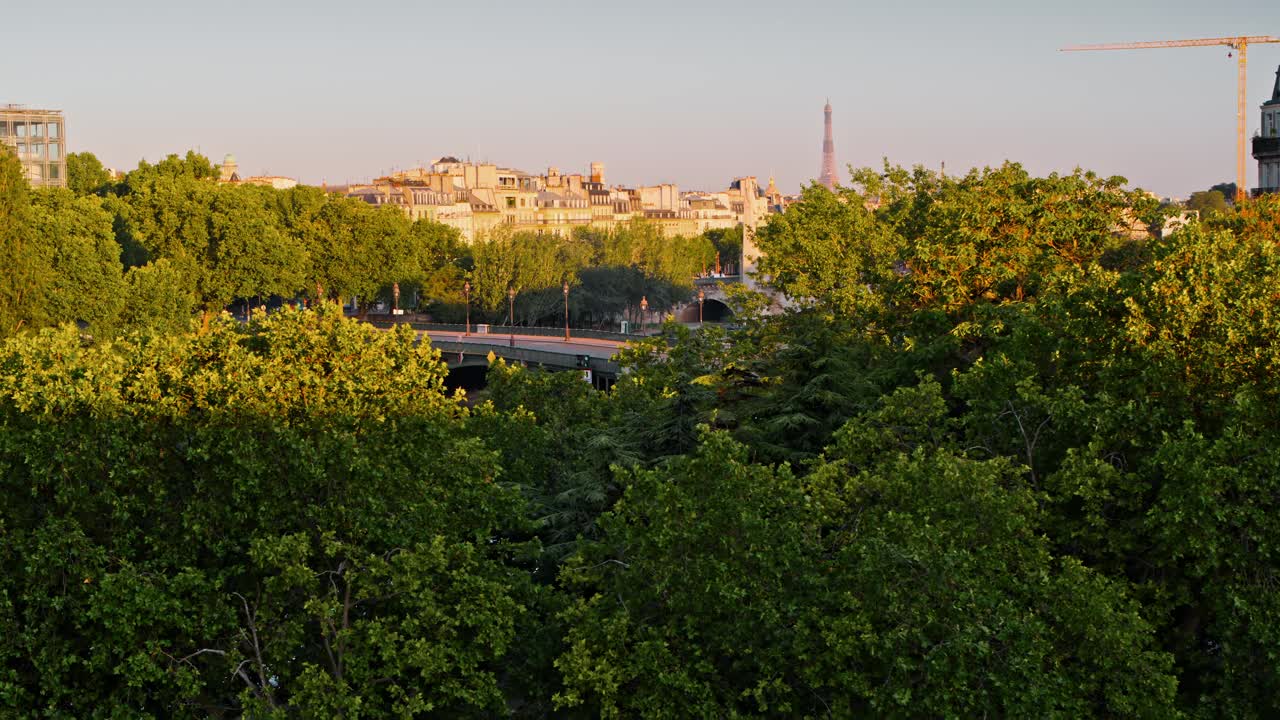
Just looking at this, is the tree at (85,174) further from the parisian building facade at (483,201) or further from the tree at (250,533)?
the tree at (250,533)

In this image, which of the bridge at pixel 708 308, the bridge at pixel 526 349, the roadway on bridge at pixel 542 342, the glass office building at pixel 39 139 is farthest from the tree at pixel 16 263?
the bridge at pixel 708 308

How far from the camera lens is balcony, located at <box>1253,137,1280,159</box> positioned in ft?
218

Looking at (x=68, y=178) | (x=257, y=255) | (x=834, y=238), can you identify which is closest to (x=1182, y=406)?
(x=834, y=238)

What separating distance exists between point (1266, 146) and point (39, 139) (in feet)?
266

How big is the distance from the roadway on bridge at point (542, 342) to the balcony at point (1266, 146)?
33.9 meters

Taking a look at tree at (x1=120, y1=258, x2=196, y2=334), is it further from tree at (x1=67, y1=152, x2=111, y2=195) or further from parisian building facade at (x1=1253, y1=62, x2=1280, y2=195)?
tree at (x1=67, y1=152, x2=111, y2=195)

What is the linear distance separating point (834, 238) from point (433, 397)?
41.3 meters

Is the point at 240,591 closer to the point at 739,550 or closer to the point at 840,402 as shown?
the point at 739,550

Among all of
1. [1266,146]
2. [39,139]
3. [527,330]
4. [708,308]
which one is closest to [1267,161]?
[1266,146]

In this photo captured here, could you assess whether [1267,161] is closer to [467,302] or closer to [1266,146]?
[1266,146]

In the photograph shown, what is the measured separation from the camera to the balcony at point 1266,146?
218 feet

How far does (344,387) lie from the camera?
2488cm

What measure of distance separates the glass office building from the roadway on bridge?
3073cm

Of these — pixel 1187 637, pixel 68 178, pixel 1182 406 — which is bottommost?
pixel 1187 637
